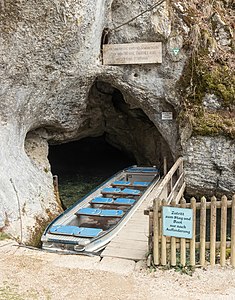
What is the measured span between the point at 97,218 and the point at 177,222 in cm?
352

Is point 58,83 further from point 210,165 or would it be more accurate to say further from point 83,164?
point 83,164

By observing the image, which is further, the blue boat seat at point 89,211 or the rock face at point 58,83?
the blue boat seat at point 89,211

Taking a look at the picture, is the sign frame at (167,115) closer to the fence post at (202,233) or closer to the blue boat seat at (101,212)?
the blue boat seat at (101,212)

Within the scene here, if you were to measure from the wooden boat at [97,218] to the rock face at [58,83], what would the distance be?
0.73 meters

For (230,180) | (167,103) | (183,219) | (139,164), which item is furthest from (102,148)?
(183,219)

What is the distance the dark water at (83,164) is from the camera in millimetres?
14608

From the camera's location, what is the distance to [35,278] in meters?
5.95

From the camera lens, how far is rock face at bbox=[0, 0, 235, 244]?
8711 millimetres

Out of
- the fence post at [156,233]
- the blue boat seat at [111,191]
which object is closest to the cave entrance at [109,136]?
the blue boat seat at [111,191]

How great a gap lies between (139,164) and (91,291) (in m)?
11.4

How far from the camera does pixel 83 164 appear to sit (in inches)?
770

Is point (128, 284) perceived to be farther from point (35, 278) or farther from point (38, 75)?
point (38, 75)

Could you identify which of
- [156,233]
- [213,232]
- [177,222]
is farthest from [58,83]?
[213,232]

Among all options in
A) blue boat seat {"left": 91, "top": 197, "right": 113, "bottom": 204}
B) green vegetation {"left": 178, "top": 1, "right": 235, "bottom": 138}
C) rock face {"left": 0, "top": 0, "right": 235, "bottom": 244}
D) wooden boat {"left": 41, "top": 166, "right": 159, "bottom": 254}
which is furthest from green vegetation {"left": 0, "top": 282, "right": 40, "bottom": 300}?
green vegetation {"left": 178, "top": 1, "right": 235, "bottom": 138}
